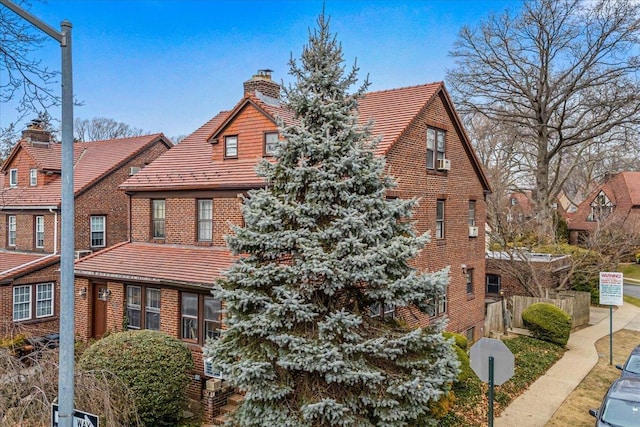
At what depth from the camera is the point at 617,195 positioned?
44.8 meters

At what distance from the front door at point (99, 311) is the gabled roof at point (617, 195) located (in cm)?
4254

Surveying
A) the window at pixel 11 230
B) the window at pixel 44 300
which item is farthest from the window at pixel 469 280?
the window at pixel 11 230

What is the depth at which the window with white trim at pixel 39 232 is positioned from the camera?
66.4 ft

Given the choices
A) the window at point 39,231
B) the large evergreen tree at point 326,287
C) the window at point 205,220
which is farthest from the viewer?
the window at point 39,231

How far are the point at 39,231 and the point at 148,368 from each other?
532 inches

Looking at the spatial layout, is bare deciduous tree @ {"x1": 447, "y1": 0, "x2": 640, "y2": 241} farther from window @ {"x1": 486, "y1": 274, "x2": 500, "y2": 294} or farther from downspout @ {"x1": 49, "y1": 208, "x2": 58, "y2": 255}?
downspout @ {"x1": 49, "y1": 208, "x2": 58, "y2": 255}


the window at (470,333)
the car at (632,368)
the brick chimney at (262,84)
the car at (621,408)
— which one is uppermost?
the brick chimney at (262,84)

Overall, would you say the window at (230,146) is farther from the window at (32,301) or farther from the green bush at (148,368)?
the window at (32,301)

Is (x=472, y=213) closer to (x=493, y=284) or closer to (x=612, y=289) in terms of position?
(x=612, y=289)

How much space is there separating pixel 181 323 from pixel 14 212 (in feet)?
42.6

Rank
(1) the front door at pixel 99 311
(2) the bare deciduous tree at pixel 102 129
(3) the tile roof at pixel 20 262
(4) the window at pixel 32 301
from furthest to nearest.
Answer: (2) the bare deciduous tree at pixel 102 129
(4) the window at pixel 32 301
(3) the tile roof at pixel 20 262
(1) the front door at pixel 99 311

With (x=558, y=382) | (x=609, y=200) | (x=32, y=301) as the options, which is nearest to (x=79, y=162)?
(x=32, y=301)

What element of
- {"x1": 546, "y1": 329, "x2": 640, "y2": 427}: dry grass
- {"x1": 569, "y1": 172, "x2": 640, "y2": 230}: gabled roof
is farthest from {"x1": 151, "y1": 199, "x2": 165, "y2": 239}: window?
{"x1": 569, "y1": 172, "x2": 640, "y2": 230}: gabled roof

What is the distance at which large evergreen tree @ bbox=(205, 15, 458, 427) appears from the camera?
25.0 ft
